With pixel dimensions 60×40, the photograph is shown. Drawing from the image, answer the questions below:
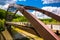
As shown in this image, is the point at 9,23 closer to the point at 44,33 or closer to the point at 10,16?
the point at 10,16

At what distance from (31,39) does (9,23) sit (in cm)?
121

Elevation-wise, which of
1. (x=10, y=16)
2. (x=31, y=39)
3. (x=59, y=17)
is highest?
(x=59, y=17)

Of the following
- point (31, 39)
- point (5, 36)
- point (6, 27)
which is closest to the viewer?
point (5, 36)

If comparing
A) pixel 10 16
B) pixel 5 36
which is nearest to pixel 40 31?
pixel 10 16

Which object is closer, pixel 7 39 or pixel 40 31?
pixel 40 31

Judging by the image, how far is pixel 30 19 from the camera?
3.90 feet

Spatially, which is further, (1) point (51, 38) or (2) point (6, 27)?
(2) point (6, 27)

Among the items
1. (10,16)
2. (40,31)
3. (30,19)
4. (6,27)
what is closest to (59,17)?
(30,19)

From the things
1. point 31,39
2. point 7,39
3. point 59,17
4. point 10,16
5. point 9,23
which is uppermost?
point 59,17

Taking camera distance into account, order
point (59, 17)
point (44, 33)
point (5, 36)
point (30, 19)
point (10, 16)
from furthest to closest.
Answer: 1. point (5, 36)
2. point (10, 16)
3. point (59, 17)
4. point (30, 19)
5. point (44, 33)

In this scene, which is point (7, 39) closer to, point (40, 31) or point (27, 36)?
point (27, 36)

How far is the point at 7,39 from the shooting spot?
3664 mm

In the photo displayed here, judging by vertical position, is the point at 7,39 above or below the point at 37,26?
below

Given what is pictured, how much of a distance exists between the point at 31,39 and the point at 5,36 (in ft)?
4.26
